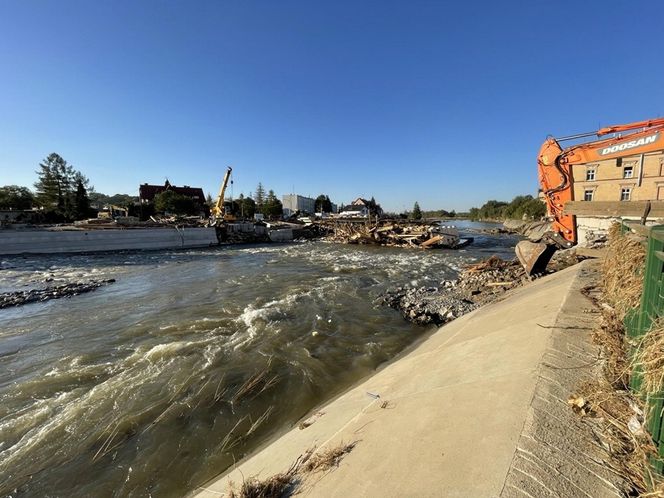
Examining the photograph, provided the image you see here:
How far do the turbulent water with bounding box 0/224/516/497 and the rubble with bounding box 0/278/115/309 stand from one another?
768mm

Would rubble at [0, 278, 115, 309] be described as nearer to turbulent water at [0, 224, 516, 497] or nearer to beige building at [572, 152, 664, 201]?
turbulent water at [0, 224, 516, 497]

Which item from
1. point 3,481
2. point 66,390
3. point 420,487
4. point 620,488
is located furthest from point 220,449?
point 620,488

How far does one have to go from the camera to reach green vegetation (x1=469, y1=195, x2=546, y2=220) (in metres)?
62.8

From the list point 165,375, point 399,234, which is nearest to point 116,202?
point 399,234

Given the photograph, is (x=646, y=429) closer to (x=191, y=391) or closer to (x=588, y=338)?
(x=588, y=338)

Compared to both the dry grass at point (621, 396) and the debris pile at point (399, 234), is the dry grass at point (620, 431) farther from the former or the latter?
the debris pile at point (399, 234)

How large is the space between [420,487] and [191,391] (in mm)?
4773

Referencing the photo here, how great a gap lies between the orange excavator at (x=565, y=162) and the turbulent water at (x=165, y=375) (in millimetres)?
4218

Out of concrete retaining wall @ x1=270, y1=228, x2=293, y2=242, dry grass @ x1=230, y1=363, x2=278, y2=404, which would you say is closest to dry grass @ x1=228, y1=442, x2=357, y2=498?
dry grass @ x1=230, y1=363, x2=278, y2=404

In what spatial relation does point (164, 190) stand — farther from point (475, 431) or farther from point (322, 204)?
point (475, 431)

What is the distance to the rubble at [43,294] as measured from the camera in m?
11.1

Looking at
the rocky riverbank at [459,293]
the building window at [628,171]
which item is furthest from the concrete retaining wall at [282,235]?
the building window at [628,171]

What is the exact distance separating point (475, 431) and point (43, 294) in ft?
53.5

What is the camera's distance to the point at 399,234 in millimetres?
31219
